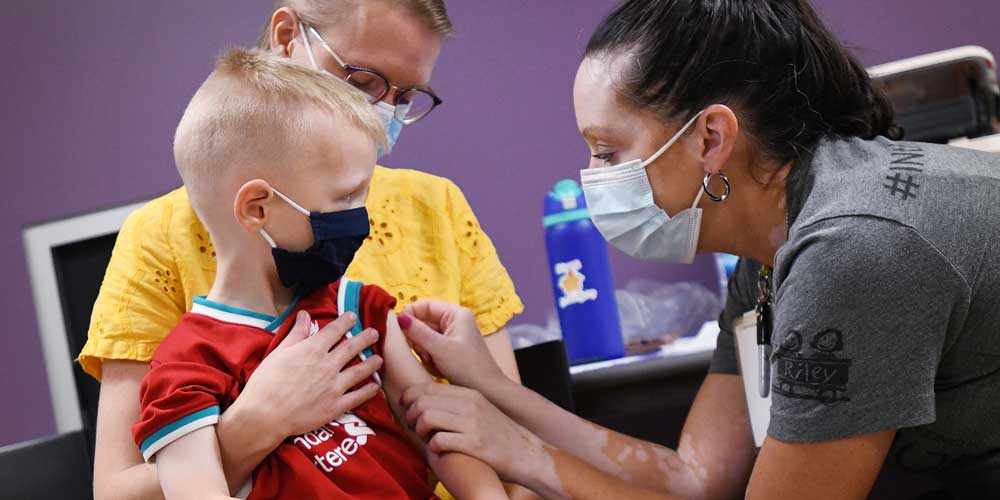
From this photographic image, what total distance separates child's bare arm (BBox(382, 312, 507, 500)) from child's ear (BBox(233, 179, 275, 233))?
0.93 feet

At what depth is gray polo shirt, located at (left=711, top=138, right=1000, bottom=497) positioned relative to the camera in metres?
1.34

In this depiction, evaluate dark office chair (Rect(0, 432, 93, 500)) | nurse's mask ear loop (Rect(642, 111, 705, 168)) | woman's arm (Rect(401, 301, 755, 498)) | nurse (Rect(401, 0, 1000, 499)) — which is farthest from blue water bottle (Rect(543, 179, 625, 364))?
dark office chair (Rect(0, 432, 93, 500))

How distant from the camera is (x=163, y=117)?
119 inches

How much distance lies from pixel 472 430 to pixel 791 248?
0.56 m

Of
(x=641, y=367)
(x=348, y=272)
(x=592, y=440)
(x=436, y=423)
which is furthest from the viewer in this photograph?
(x=641, y=367)

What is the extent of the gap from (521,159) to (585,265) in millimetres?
697

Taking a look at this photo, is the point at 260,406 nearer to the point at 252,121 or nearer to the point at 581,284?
the point at 252,121

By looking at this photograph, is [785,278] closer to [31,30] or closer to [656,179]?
[656,179]

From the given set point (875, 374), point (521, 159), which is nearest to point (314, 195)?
point (875, 374)

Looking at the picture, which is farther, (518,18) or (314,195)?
(518,18)

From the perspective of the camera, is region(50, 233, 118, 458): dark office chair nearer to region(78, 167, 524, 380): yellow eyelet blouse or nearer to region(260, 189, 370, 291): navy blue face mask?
region(78, 167, 524, 380): yellow eyelet blouse

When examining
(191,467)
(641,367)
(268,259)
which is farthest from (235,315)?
(641,367)

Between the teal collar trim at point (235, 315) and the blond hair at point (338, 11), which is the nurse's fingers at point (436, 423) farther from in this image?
the blond hair at point (338, 11)

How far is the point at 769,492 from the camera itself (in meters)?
1.45
